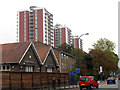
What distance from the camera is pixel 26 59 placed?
38.8 m

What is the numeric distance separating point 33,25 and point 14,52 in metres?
88.1

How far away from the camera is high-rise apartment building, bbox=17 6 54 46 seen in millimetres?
124625

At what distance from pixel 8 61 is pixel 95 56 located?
134 ft

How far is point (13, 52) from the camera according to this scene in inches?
1523

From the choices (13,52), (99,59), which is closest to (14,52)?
(13,52)

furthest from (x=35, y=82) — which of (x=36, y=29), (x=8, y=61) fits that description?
(x=36, y=29)

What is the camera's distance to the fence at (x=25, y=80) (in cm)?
2403

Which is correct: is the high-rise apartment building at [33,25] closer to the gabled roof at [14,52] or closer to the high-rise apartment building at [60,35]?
the high-rise apartment building at [60,35]

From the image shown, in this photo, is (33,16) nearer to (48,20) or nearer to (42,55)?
(48,20)

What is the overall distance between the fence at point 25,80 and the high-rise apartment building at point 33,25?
90929 mm

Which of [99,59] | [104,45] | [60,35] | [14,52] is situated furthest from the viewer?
[60,35]

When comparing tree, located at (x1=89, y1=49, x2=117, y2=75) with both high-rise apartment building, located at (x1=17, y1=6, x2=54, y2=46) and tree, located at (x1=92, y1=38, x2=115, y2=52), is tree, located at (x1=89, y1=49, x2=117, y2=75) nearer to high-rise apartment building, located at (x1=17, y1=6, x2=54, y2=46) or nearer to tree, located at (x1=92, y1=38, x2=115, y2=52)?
tree, located at (x1=92, y1=38, x2=115, y2=52)

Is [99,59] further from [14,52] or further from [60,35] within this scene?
[60,35]

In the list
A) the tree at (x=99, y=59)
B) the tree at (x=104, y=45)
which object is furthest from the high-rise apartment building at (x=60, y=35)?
the tree at (x=99, y=59)
